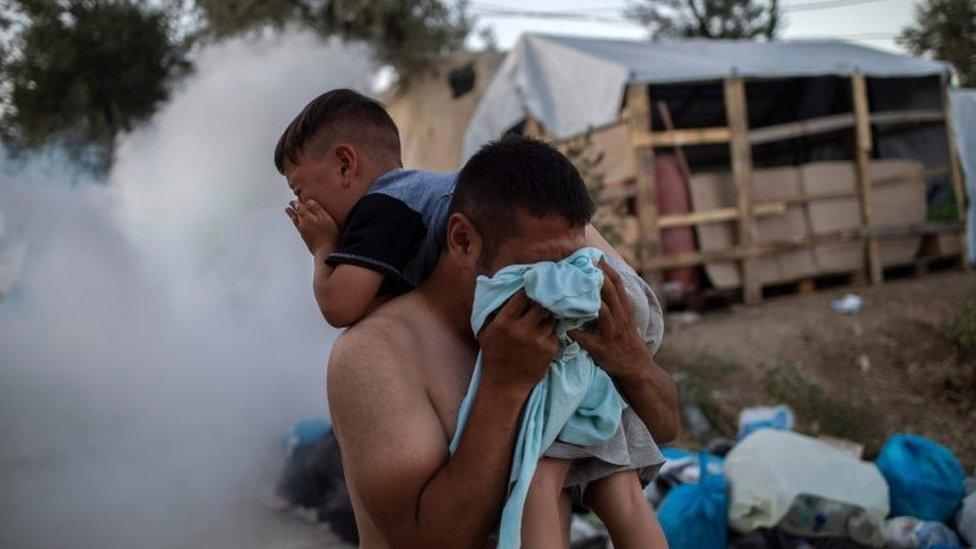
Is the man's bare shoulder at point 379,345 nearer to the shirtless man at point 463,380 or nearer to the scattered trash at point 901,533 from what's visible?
the shirtless man at point 463,380

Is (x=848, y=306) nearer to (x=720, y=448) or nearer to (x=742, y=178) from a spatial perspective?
(x=742, y=178)

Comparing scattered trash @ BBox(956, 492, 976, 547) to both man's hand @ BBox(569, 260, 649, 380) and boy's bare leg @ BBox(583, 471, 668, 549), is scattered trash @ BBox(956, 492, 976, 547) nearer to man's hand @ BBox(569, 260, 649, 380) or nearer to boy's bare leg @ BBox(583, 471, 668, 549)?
boy's bare leg @ BBox(583, 471, 668, 549)

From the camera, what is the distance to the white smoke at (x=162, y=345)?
5.70 meters

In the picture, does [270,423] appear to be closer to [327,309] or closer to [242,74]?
[327,309]

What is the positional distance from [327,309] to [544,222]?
0.50m

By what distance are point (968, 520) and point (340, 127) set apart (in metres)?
3.93

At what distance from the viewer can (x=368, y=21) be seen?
14.9 meters

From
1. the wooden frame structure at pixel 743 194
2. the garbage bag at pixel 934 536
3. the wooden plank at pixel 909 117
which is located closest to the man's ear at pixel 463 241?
the garbage bag at pixel 934 536

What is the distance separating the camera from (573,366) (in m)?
1.45

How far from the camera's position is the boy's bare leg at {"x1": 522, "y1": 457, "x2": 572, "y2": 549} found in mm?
1421

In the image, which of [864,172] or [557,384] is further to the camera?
[864,172]

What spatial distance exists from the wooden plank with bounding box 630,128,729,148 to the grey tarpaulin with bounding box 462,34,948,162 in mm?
441

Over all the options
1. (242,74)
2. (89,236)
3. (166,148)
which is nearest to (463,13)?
(242,74)

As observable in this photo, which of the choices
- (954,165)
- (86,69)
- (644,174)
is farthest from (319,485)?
(86,69)
